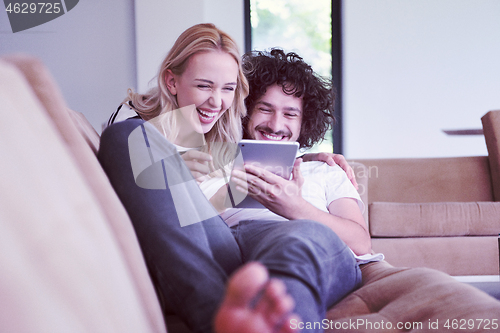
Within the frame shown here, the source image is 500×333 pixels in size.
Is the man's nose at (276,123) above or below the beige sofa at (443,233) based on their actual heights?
above

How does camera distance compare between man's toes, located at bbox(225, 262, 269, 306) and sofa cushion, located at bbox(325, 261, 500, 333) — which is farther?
sofa cushion, located at bbox(325, 261, 500, 333)

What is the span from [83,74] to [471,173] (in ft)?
10.5

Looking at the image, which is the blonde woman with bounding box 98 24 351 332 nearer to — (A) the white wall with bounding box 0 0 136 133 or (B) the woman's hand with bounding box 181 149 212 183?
(B) the woman's hand with bounding box 181 149 212 183

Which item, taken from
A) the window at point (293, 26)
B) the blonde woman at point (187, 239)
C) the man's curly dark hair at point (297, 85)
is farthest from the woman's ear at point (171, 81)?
the window at point (293, 26)

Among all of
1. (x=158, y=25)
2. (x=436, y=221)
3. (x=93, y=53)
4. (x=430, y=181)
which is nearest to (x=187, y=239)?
(x=436, y=221)

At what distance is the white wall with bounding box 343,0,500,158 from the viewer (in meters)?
3.62

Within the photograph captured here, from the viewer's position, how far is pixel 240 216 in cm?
115

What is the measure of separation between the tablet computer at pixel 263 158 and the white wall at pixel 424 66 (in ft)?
9.28

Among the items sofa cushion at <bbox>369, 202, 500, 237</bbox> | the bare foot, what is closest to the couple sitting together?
the bare foot

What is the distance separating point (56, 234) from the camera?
18.5 inches

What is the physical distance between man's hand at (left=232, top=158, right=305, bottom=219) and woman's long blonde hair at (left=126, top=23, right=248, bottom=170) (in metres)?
0.35

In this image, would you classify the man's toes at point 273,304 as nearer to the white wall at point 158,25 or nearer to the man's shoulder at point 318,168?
the man's shoulder at point 318,168

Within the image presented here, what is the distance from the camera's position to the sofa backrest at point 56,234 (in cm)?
42

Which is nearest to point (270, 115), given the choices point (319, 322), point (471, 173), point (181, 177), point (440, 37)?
point (181, 177)
